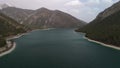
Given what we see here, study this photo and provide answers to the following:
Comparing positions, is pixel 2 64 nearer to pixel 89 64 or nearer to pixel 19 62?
pixel 19 62

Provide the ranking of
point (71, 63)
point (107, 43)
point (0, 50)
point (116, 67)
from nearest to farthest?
point (116, 67), point (71, 63), point (0, 50), point (107, 43)

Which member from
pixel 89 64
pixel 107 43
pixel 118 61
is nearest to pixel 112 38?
pixel 107 43

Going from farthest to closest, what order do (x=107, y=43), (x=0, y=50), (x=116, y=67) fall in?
(x=107, y=43)
(x=0, y=50)
(x=116, y=67)

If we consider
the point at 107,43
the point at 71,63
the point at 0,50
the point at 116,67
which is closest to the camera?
the point at 116,67

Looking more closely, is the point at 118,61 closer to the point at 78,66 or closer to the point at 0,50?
the point at 78,66

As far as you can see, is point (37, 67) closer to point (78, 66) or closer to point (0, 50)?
point (78, 66)

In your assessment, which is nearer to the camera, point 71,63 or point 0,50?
point 71,63

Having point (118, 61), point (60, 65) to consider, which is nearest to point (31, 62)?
point (60, 65)

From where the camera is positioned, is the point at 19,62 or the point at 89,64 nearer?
the point at 89,64

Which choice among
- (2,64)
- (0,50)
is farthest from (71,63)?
(0,50)
